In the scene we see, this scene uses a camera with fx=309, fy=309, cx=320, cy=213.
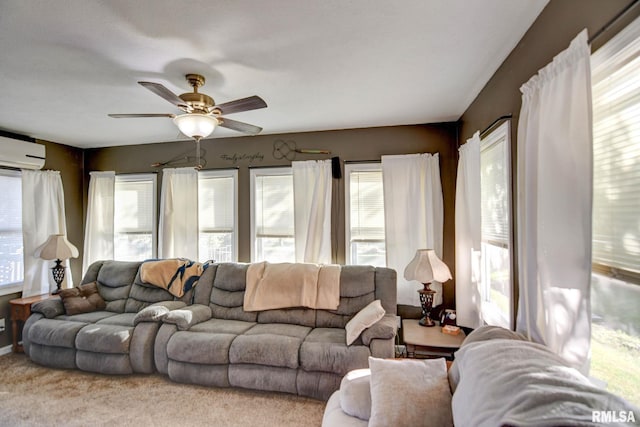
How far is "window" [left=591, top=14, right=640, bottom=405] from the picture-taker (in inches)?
42.9

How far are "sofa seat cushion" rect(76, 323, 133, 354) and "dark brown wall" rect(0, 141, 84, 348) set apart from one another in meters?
2.22

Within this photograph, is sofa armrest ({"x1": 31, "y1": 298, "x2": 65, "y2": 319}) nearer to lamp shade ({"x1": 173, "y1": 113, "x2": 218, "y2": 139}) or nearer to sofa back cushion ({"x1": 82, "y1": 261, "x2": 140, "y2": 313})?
sofa back cushion ({"x1": 82, "y1": 261, "x2": 140, "y2": 313})

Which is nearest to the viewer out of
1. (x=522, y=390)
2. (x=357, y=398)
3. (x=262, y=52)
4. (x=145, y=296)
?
(x=522, y=390)

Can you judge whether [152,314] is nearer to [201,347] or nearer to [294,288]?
[201,347]

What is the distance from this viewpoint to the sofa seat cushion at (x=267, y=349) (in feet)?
8.35

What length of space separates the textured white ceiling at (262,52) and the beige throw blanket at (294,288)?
5.52ft

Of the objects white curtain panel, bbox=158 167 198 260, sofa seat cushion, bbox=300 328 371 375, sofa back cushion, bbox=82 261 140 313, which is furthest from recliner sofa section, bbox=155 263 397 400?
white curtain panel, bbox=158 167 198 260

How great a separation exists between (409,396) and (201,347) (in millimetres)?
1947

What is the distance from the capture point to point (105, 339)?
9.45ft

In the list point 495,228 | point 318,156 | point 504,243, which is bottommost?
point 504,243

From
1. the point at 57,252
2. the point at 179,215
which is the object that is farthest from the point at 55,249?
the point at 179,215

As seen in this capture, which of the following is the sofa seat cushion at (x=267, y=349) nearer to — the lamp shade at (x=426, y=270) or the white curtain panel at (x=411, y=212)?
the lamp shade at (x=426, y=270)

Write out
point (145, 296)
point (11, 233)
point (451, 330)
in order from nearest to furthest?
point (451, 330)
point (145, 296)
point (11, 233)

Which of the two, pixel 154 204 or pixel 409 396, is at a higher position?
pixel 154 204
